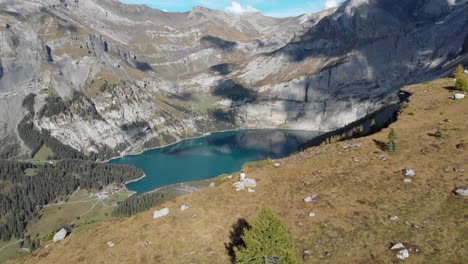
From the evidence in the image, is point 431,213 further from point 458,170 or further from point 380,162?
point 380,162

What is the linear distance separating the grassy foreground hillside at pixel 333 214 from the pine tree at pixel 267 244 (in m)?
6.28

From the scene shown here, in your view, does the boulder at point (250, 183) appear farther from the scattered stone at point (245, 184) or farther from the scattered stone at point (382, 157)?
the scattered stone at point (382, 157)

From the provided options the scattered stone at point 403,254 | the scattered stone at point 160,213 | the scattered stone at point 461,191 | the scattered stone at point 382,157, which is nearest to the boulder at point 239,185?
A: the scattered stone at point 160,213

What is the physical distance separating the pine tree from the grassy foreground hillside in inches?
247

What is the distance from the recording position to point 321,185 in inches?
1886

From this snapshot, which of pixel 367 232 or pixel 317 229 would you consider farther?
pixel 317 229

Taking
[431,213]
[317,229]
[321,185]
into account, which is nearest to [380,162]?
[321,185]

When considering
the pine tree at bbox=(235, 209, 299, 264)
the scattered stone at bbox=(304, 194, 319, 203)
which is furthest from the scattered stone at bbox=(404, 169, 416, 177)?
the pine tree at bbox=(235, 209, 299, 264)

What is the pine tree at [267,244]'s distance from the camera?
3055cm

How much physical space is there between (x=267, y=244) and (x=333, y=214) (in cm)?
1328

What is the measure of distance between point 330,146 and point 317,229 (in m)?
24.9

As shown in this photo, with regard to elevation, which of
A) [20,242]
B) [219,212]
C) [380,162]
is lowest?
[20,242]

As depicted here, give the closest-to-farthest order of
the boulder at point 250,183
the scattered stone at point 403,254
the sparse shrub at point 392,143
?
the scattered stone at point 403,254
the boulder at point 250,183
the sparse shrub at point 392,143

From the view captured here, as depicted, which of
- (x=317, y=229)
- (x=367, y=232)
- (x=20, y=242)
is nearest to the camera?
(x=367, y=232)
